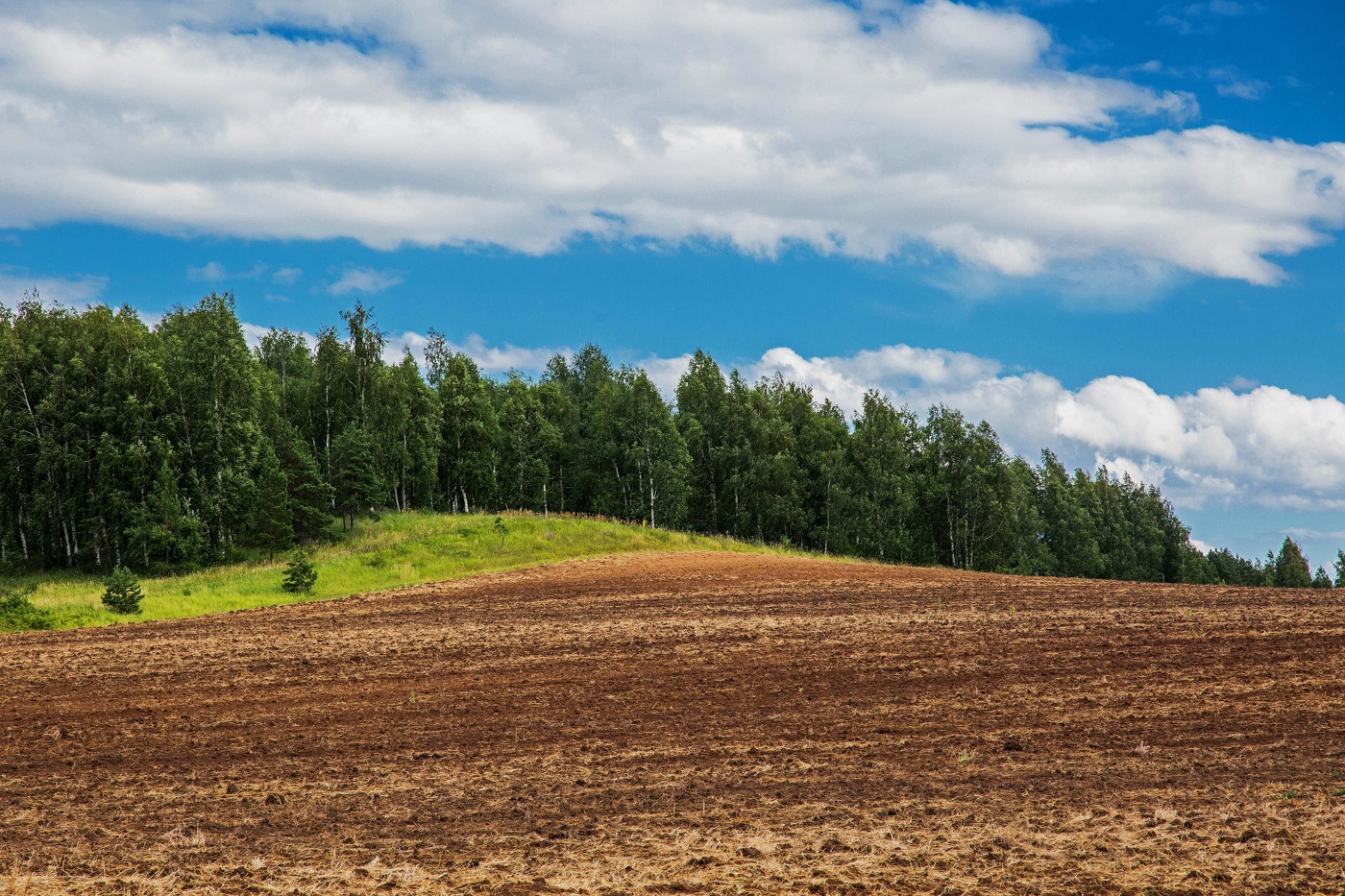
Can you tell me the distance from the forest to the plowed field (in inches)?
1037

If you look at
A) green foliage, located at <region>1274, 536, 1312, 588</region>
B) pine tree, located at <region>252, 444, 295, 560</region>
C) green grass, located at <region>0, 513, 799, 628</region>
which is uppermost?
pine tree, located at <region>252, 444, 295, 560</region>

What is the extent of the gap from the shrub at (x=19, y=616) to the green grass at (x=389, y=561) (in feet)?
1.03

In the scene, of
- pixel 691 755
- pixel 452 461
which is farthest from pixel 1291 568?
pixel 691 755

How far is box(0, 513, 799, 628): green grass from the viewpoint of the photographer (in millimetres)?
30859

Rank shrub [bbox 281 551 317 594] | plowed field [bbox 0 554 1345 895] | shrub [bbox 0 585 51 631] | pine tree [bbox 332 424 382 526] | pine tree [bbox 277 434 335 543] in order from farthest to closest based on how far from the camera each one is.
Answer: pine tree [bbox 332 424 382 526] < pine tree [bbox 277 434 335 543] < shrub [bbox 281 551 317 594] < shrub [bbox 0 585 51 631] < plowed field [bbox 0 554 1345 895]

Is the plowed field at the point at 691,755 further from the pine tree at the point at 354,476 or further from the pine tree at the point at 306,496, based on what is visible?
the pine tree at the point at 354,476

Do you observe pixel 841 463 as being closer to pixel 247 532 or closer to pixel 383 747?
pixel 247 532

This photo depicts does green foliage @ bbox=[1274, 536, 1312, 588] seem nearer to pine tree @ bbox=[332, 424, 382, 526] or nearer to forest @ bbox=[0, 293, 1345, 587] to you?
forest @ bbox=[0, 293, 1345, 587]

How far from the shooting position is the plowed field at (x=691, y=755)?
869 cm

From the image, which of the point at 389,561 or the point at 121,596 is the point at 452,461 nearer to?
the point at 389,561

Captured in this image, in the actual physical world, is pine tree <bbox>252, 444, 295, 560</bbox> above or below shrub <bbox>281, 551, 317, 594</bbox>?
above

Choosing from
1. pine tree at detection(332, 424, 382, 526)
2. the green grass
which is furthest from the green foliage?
pine tree at detection(332, 424, 382, 526)

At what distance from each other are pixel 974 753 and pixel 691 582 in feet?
69.1

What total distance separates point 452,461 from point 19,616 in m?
43.2
